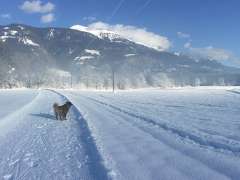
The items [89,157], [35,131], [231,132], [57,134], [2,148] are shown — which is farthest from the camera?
[35,131]

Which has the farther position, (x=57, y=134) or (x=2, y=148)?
(x=57, y=134)

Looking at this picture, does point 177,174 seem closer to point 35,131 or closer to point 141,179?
point 141,179

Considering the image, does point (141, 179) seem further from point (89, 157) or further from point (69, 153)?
point (69, 153)

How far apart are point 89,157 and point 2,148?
316 centimetres

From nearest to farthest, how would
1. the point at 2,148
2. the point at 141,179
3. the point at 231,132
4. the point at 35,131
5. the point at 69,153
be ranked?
1. the point at 141,179
2. the point at 69,153
3. the point at 2,148
4. the point at 231,132
5. the point at 35,131

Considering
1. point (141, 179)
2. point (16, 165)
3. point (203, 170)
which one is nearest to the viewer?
point (141, 179)

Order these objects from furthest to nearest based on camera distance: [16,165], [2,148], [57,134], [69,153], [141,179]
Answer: [57,134]
[2,148]
[69,153]
[16,165]
[141,179]

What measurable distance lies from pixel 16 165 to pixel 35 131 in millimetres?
6014

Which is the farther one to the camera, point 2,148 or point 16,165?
point 2,148

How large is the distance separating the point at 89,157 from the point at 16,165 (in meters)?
1.84

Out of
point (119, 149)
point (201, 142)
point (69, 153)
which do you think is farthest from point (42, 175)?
point (201, 142)

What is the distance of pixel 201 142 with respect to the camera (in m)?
10.9

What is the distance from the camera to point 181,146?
10.4 meters

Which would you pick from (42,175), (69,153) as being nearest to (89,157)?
Answer: (69,153)
